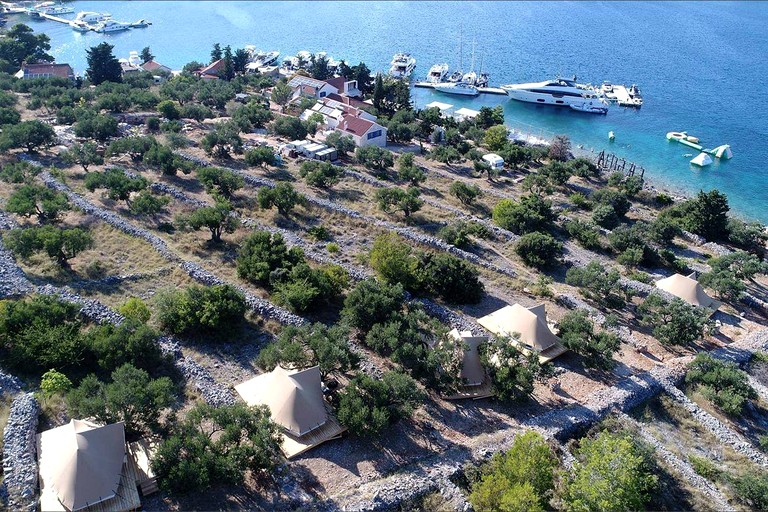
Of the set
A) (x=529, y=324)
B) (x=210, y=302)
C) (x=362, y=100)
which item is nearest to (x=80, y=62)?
(x=362, y=100)

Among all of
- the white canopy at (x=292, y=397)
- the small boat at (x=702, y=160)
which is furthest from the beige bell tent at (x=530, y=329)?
the small boat at (x=702, y=160)

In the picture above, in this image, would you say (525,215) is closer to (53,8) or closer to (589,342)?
(589,342)

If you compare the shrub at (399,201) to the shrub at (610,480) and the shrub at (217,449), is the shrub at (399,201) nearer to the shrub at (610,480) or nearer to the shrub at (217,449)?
the shrub at (217,449)

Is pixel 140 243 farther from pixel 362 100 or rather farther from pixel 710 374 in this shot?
pixel 362 100

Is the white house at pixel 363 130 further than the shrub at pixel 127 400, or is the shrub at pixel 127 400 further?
the white house at pixel 363 130

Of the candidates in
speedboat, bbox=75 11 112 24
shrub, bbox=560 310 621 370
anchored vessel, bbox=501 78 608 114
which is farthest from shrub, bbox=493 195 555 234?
speedboat, bbox=75 11 112 24

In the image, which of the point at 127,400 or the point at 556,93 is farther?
the point at 556,93

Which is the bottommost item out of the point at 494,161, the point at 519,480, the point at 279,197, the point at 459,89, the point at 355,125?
the point at 519,480

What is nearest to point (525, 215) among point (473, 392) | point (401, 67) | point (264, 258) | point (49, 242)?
point (473, 392)
